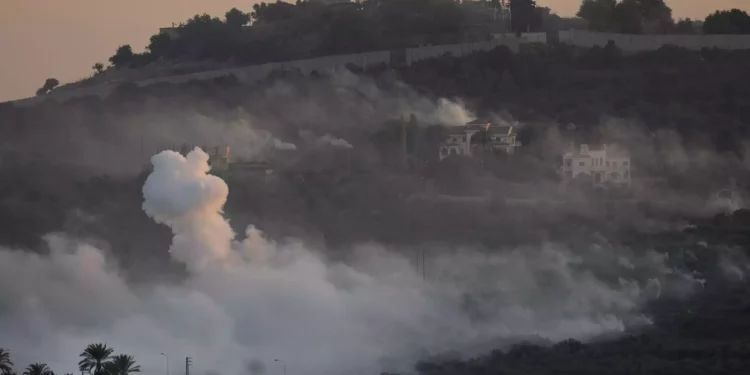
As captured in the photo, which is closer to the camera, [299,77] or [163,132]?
[163,132]

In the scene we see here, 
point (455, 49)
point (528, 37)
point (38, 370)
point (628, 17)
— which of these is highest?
point (628, 17)

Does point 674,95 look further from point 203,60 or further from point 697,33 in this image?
point 203,60

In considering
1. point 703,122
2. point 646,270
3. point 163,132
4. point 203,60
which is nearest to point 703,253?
point 646,270

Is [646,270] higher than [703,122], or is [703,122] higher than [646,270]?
[703,122]

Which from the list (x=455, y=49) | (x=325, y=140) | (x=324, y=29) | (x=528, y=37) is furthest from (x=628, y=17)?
(x=325, y=140)

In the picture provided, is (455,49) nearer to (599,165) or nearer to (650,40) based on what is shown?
(650,40)
